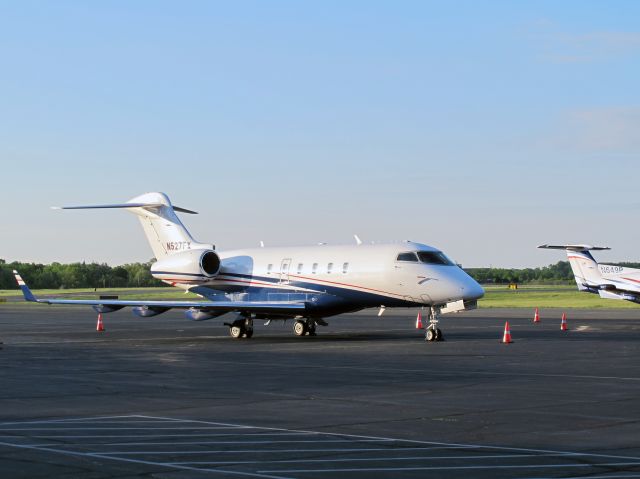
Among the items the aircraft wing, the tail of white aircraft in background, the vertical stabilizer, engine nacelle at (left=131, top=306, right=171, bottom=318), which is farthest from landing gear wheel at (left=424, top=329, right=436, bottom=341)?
the tail of white aircraft in background

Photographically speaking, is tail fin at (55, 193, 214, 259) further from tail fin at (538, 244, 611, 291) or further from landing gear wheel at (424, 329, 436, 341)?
tail fin at (538, 244, 611, 291)

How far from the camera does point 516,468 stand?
9.45 metres

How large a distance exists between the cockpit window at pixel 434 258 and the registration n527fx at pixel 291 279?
0.03 m

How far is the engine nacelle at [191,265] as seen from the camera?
35.2m

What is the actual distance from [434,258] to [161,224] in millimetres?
11660

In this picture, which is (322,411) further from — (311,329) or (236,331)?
(311,329)

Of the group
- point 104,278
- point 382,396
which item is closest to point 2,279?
point 104,278

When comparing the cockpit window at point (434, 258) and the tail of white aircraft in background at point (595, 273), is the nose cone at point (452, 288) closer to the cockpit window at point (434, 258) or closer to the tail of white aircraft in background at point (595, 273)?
the cockpit window at point (434, 258)

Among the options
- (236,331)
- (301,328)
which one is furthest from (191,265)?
(301,328)

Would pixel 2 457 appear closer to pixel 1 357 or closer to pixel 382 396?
pixel 382 396

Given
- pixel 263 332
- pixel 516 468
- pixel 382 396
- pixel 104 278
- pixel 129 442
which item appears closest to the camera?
pixel 516 468

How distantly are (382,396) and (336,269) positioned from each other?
17.2 meters

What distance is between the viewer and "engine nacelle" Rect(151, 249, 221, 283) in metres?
35.2

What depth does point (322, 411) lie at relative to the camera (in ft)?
45.8
